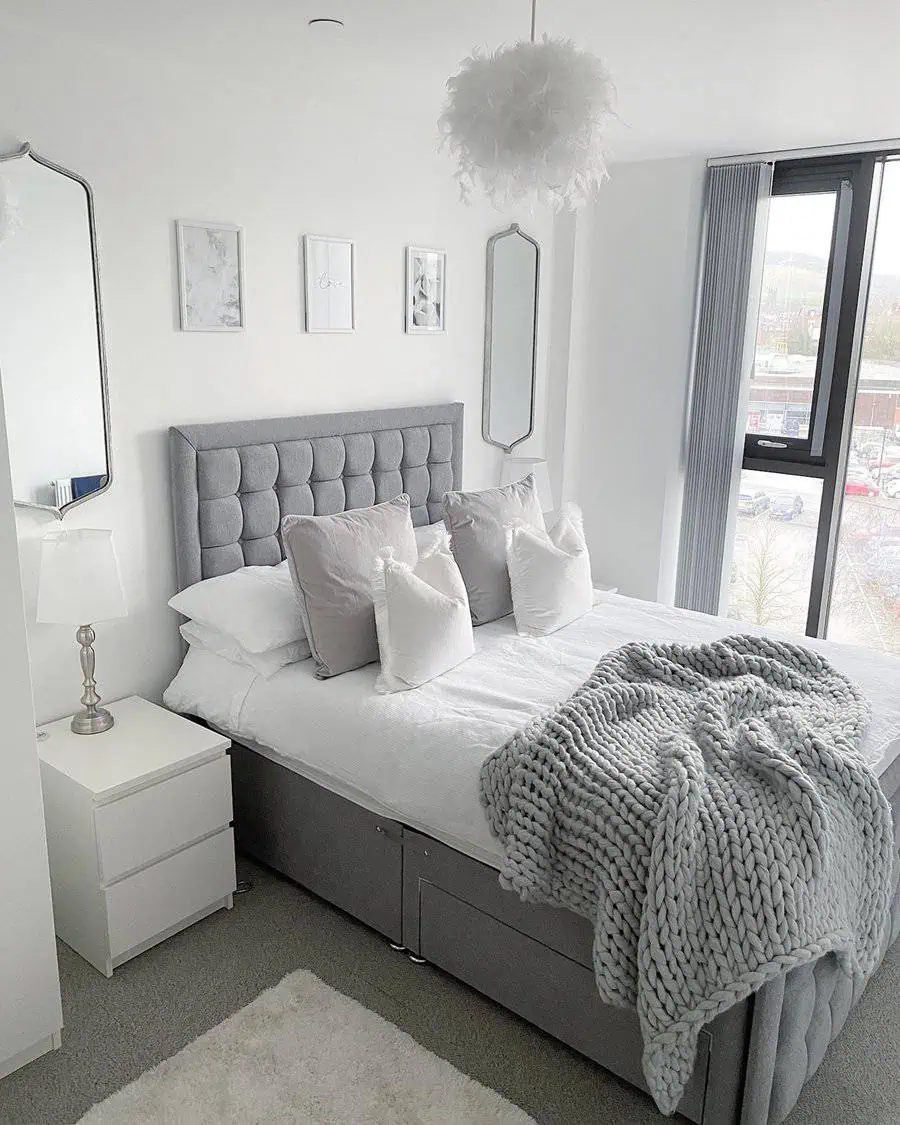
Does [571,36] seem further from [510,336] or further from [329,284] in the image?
[510,336]

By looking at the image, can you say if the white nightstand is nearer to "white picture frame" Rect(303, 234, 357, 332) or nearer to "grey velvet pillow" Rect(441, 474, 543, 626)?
"grey velvet pillow" Rect(441, 474, 543, 626)

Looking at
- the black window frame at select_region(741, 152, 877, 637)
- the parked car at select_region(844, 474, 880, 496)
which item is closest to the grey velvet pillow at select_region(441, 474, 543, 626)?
the black window frame at select_region(741, 152, 877, 637)

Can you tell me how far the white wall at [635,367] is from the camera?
4242mm

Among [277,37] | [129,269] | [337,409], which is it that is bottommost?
[337,409]

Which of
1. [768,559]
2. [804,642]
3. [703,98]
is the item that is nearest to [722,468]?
[768,559]

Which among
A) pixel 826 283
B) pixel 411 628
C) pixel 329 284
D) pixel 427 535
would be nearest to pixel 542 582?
pixel 427 535

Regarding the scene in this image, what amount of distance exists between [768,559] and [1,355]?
11.2ft

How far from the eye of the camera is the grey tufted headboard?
2.95 m

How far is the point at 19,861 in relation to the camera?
2047mm

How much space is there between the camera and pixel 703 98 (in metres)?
3.08

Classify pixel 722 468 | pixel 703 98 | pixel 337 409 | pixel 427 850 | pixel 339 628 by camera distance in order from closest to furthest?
pixel 427 850 → pixel 339 628 → pixel 703 98 → pixel 337 409 → pixel 722 468

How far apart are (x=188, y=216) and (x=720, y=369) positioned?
8.15ft

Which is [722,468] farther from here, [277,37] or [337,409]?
[277,37]

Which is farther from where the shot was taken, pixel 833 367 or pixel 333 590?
pixel 833 367
